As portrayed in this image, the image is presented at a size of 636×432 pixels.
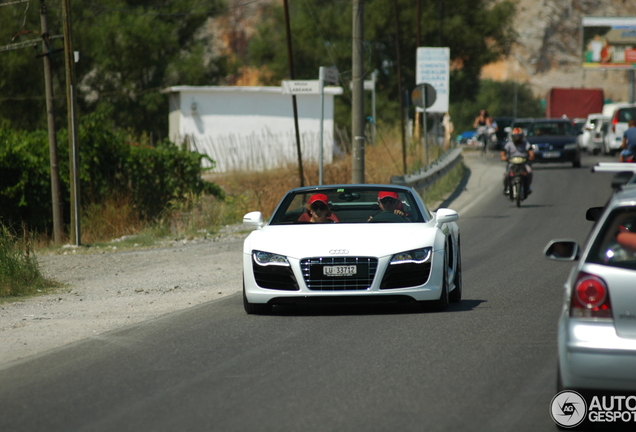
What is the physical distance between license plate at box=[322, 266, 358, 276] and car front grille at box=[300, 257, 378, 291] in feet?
0.07

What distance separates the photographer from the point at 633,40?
254 ft

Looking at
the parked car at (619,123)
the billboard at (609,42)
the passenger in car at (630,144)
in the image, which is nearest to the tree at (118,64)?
the parked car at (619,123)

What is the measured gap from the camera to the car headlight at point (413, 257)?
10117mm

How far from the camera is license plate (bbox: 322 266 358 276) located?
1009 cm

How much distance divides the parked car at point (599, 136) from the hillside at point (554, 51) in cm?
7149

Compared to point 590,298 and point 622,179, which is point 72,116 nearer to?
point 622,179

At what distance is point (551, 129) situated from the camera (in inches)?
1570

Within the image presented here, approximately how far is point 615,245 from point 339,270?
4433 millimetres

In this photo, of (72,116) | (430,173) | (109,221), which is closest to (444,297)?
(72,116)

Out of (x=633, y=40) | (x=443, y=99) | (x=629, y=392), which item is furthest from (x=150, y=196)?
(x=633, y=40)

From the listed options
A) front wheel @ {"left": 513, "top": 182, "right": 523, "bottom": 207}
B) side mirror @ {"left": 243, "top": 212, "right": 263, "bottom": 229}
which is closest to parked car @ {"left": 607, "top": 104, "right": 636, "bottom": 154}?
front wheel @ {"left": 513, "top": 182, "right": 523, "bottom": 207}

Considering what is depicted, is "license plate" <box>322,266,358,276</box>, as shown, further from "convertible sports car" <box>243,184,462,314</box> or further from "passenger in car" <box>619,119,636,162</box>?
"passenger in car" <box>619,119,636,162</box>

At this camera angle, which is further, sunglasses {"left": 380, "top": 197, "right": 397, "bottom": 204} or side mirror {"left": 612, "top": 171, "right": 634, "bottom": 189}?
sunglasses {"left": 380, "top": 197, "right": 397, "bottom": 204}

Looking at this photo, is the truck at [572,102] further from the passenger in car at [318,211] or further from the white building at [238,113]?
the passenger in car at [318,211]
